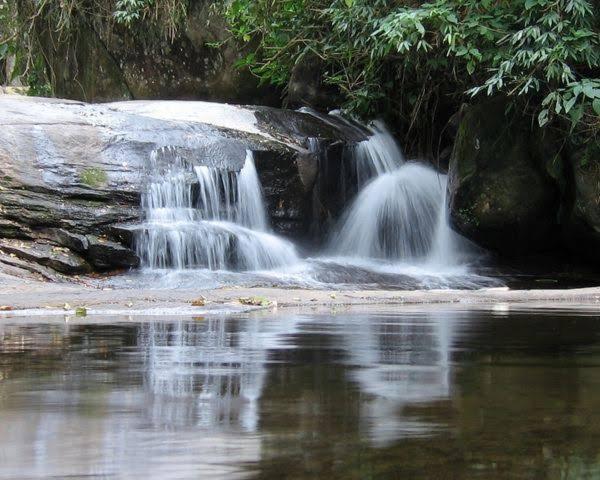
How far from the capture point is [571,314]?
6461 mm

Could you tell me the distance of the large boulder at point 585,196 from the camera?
12.3 m

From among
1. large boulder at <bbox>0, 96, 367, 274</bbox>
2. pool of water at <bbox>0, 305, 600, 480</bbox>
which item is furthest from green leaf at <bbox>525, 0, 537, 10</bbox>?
pool of water at <bbox>0, 305, 600, 480</bbox>

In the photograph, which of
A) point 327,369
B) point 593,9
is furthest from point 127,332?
point 593,9

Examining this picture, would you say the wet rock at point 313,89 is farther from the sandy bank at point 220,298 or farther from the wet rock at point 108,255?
the sandy bank at point 220,298

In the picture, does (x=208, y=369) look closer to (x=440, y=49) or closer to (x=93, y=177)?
(x=93, y=177)

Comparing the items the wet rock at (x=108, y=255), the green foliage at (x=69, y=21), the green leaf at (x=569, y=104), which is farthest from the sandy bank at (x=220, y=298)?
the green foliage at (x=69, y=21)

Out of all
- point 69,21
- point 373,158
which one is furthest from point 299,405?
point 69,21

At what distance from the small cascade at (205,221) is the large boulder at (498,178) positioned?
2.80m

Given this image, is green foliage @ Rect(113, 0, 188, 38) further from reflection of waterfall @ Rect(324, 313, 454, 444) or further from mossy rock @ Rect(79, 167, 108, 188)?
reflection of waterfall @ Rect(324, 313, 454, 444)

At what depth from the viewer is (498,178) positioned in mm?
13438

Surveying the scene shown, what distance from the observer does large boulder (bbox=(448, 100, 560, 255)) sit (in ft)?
43.9

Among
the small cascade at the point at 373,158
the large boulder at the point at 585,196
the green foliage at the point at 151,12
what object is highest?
the green foliage at the point at 151,12

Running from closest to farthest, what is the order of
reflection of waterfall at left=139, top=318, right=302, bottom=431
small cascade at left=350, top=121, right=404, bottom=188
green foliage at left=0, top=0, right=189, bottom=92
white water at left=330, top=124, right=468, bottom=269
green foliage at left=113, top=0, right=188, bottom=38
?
reflection of waterfall at left=139, top=318, right=302, bottom=431, white water at left=330, top=124, right=468, bottom=269, small cascade at left=350, top=121, right=404, bottom=188, green foliage at left=113, top=0, right=188, bottom=38, green foliage at left=0, top=0, right=189, bottom=92

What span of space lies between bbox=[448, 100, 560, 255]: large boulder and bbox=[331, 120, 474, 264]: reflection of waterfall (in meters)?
0.75
